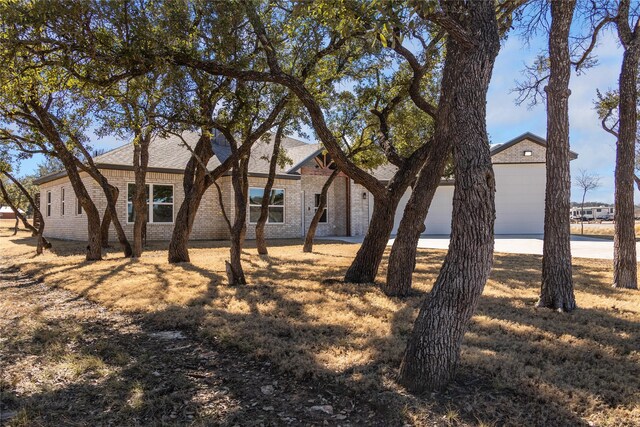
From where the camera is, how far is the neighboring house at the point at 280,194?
17.3 meters

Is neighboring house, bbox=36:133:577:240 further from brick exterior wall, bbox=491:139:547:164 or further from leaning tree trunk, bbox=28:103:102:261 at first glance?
leaning tree trunk, bbox=28:103:102:261

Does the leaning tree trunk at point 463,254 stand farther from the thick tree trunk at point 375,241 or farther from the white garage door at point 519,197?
the white garage door at point 519,197

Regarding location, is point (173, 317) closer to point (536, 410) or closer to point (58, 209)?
point (536, 410)

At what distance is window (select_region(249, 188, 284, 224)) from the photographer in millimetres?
19203

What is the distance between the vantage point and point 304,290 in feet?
22.4

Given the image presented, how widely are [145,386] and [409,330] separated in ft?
8.57

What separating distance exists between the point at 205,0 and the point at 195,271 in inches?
200

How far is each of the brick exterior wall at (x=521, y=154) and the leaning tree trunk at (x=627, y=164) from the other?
637 inches

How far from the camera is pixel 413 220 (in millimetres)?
6246

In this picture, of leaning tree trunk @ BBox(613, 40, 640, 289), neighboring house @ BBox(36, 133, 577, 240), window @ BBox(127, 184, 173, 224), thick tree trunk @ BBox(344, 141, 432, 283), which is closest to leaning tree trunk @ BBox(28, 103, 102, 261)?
neighboring house @ BBox(36, 133, 577, 240)

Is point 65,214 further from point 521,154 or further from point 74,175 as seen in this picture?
point 521,154

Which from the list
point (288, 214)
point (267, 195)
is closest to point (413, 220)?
point (267, 195)

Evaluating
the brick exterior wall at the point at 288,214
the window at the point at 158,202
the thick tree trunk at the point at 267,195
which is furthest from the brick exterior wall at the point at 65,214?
the thick tree trunk at the point at 267,195

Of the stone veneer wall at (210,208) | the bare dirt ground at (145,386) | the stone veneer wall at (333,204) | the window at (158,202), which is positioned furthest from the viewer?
the stone veneer wall at (333,204)
